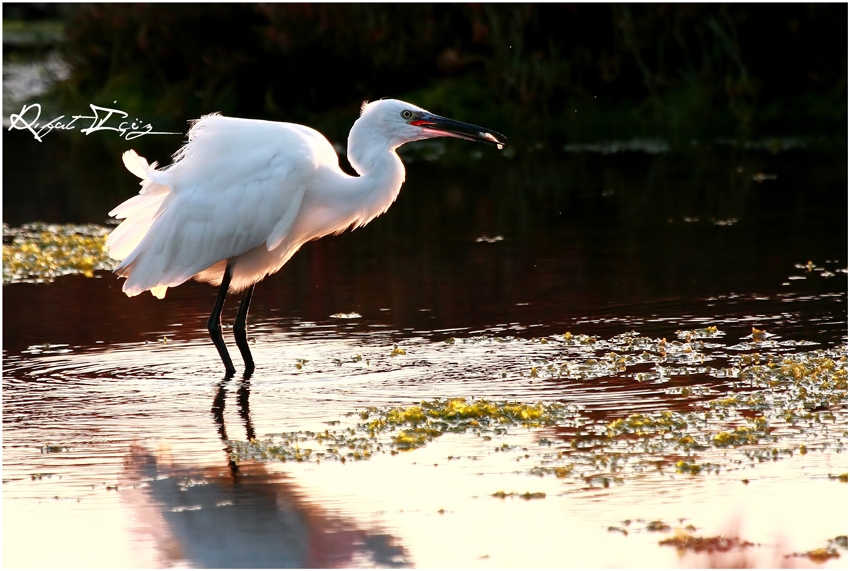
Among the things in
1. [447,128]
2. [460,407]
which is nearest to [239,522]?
[460,407]

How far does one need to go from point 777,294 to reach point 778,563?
4.80m

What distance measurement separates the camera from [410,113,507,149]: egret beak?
7465 mm

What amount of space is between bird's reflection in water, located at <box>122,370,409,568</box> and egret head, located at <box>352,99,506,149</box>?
2.43m

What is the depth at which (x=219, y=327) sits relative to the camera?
24.6ft

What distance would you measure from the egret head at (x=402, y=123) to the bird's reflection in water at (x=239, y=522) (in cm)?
243

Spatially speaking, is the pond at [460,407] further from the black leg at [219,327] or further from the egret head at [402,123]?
the egret head at [402,123]

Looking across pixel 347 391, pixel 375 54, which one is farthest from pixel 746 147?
pixel 347 391

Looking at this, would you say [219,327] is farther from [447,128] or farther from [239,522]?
Answer: [239,522]

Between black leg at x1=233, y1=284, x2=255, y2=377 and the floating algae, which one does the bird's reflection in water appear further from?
black leg at x1=233, y1=284, x2=255, y2=377

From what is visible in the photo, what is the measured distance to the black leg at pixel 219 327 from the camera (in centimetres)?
732

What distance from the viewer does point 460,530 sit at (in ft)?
15.5

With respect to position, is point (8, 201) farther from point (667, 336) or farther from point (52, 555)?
point (52, 555)
